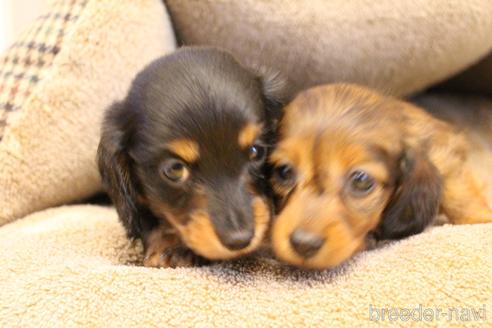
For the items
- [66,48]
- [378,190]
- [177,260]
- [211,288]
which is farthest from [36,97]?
[378,190]

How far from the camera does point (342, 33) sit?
190 centimetres

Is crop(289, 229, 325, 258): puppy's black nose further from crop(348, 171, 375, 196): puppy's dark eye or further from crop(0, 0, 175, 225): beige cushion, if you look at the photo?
crop(0, 0, 175, 225): beige cushion

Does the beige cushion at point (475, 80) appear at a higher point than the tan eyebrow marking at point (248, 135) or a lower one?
lower

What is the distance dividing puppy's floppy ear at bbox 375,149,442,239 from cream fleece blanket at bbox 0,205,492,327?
0.10 m

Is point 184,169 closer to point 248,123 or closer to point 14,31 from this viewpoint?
point 248,123

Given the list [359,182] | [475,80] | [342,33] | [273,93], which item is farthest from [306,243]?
[475,80]

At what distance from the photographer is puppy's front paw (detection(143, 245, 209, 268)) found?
1413 mm

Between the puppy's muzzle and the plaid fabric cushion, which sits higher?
the plaid fabric cushion

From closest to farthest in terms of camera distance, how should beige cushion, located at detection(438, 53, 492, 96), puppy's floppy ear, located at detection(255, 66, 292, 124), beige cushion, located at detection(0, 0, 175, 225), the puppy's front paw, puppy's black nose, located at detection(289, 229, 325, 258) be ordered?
puppy's black nose, located at detection(289, 229, 325, 258), the puppy's front paw, puppy's floppy ear, located at detection(255, 66, 292, 124), beige cushion, located at detection(0, 0, 175, 225), beige cushion, located at detection(438, 53, 492, 96)

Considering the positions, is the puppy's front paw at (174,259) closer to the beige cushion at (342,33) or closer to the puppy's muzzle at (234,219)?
the puppy's muzzle at (234,219)

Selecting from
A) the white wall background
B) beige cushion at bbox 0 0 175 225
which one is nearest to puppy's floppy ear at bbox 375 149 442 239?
beige cushion at bbox 0 0 175 225

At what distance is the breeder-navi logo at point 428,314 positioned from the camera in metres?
1.06

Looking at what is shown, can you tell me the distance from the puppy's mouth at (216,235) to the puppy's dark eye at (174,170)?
0.09 metres

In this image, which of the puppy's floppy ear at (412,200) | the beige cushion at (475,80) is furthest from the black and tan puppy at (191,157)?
the beige cushion at (475,80)
